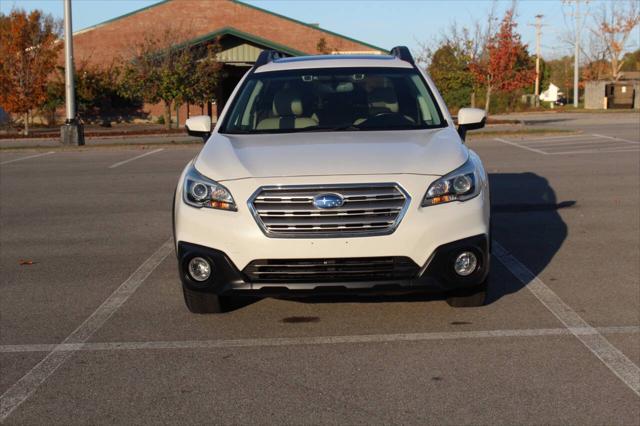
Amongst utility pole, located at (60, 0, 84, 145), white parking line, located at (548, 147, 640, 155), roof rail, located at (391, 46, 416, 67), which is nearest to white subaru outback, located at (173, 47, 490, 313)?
roof rail, located at (391, 46, 416, 67)

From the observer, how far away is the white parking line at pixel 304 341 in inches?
214

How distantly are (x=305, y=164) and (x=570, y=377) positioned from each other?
2041 mm

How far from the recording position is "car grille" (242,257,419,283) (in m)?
5.30

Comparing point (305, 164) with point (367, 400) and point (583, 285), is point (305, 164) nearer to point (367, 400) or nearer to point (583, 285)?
point (367, 400)

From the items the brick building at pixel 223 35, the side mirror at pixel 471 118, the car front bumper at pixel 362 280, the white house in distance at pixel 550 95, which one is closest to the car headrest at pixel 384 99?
the side mirror at pixel 471 118

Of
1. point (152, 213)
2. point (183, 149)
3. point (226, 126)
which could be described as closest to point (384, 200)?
point (226, 126)

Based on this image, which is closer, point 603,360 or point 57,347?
point 603,360

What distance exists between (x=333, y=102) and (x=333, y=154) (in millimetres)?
1430

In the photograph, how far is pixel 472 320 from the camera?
5.88m

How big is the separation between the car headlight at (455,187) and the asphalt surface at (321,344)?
873 millimetres

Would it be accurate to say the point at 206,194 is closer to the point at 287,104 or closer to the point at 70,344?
the point at 70,344

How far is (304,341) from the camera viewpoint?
217 inches

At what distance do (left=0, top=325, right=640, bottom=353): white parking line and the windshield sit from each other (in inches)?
69.3

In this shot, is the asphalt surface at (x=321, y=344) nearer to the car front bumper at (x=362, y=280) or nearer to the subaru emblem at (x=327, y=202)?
the car front bumper at (x=362, y=280)
